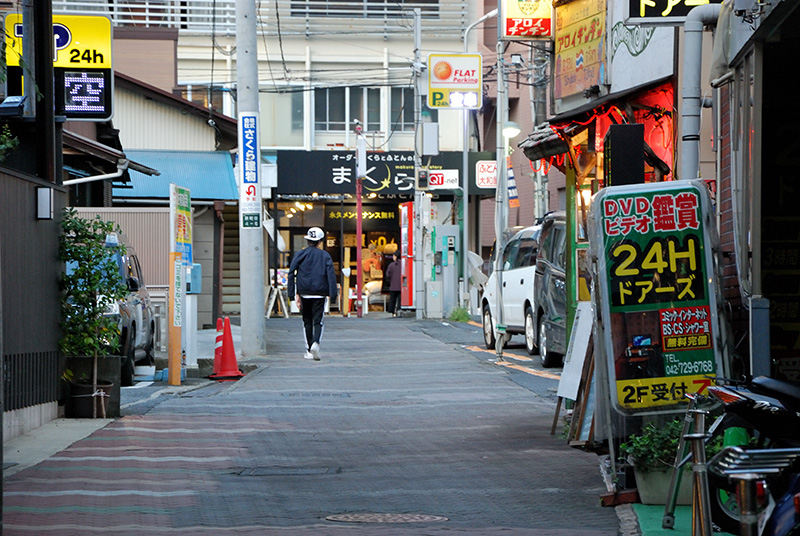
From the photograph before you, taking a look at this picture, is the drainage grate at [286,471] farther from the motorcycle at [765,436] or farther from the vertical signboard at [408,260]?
the vertical signboard at [408,260]

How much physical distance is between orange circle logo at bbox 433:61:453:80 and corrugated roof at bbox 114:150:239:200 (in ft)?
18.4

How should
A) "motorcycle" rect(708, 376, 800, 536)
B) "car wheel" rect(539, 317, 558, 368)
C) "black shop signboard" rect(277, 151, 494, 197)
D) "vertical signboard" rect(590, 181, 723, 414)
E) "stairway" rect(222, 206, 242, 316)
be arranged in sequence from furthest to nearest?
1. "black shop signboard" rect(277, 151, 494, 197)
2. "stairway" rect(222, 206, 242, 316)
3. "car wheel" rect(539, 317, 558, 368)
4. "vertical signboard" rect(590, 181, 723, 414)
5. "motorcycle" rect(708, 376, 800, 536)

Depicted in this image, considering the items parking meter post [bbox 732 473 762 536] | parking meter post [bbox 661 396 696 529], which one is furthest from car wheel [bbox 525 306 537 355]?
parking meter post [bbox 732 473 762 536]

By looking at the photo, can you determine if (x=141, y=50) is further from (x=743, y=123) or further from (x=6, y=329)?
(x=743, y=123)

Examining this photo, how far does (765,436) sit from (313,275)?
1281 centimetres

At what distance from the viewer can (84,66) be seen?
1405 centimetres

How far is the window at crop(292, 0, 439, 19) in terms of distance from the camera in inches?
1516

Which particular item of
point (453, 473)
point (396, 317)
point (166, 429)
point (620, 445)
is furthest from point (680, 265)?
point (396, 317)

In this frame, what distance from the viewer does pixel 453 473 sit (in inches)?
330

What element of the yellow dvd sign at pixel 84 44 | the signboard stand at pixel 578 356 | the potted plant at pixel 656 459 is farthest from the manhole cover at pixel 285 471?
the yellow dvd sign at pixel 84 44

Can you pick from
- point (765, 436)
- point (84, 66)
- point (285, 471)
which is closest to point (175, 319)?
point (84, 66)

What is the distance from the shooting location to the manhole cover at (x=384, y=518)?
6.75m

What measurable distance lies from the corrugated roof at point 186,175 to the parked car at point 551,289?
11.6 metres

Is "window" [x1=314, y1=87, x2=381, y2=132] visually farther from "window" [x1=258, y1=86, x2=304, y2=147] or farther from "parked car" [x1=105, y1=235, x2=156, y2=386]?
"parked car" [x1=105, y1=235, x2=156, y2=386]
